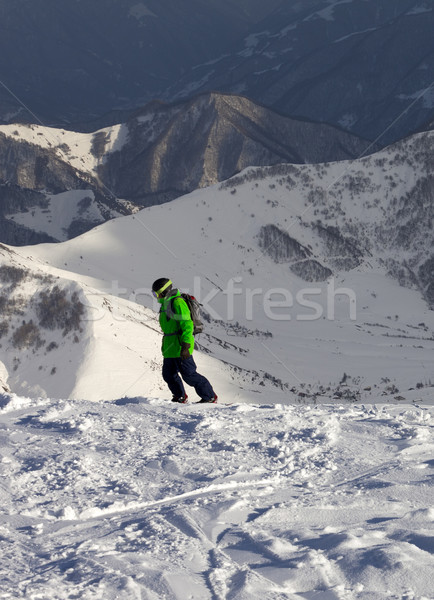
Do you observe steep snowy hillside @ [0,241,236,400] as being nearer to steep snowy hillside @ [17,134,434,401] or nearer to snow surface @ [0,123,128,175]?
steep snowy hillside @ [17,134,434,401]

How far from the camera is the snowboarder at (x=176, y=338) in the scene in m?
11.4

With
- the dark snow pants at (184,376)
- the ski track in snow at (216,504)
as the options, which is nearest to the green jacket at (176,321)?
the dark snow pants at (184,376)

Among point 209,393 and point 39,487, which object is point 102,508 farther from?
point 209,393

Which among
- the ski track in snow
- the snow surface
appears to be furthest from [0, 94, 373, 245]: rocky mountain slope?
the ski track in snow

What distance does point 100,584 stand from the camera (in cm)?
593

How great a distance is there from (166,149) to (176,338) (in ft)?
486

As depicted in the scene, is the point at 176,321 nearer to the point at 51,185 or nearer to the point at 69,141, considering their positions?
the point at 51,185

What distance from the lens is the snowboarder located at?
1142 centimetres

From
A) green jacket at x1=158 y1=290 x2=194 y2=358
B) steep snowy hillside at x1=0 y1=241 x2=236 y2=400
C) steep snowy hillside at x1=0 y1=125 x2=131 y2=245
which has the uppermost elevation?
steep snowy hillside at x1=0 y1=125 x2=131 y2=245

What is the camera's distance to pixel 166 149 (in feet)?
516

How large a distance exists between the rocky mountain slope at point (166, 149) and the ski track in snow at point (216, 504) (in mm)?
124725

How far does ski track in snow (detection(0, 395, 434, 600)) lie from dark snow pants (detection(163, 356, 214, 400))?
1221 millimetres

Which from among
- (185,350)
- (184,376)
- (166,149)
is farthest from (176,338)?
(166,149)

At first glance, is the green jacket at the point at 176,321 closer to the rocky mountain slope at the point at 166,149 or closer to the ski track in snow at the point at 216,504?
the ski track in snow at the point at 216,504
